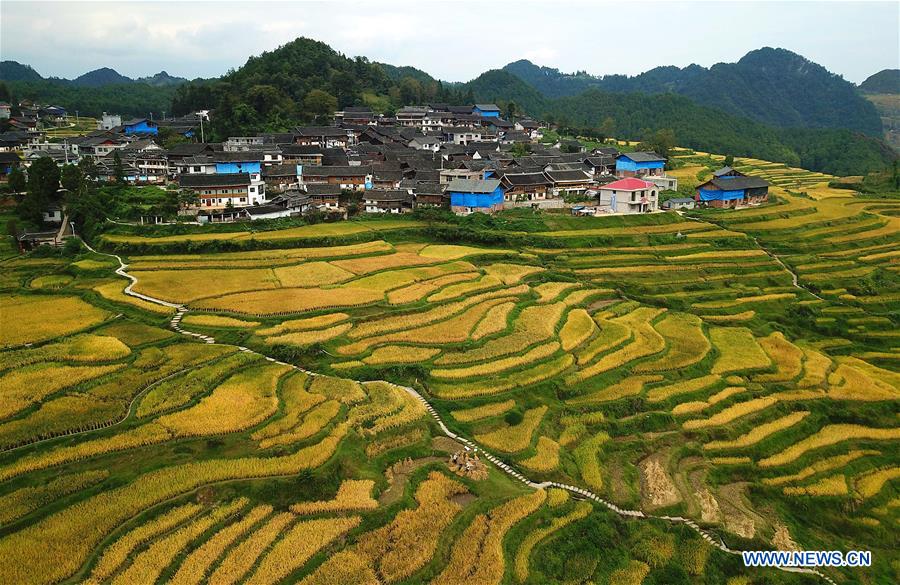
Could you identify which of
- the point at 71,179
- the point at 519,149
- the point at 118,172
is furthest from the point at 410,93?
the point at 71,179

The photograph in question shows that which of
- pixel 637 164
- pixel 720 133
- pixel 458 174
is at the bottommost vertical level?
pixel 458 174

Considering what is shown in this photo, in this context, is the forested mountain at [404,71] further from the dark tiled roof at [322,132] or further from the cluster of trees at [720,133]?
the dark tiled roof at [322,132]

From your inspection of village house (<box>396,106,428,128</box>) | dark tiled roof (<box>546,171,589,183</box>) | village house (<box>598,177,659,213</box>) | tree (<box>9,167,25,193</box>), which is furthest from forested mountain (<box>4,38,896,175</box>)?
village house (<box>598,177,659,213</box>)

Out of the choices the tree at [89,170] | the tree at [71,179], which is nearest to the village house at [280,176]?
the tree at [89,170]

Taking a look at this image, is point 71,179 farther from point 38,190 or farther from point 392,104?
point 392,104

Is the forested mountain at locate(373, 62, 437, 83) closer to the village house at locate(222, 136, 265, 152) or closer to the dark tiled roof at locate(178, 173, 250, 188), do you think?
the village house at locate(222, 136, 265, 152)

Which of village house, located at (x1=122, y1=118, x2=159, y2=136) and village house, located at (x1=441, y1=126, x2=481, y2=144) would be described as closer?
village house, located at (x1=122, y1=118, x2=159, y2=136)
